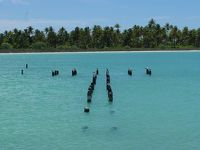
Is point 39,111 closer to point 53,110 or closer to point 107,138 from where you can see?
point 53,110

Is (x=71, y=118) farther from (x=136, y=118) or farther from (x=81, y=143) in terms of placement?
(x=81, y=143)

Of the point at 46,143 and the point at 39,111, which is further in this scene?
the point at 39,111

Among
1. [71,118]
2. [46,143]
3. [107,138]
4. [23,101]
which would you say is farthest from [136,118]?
[23,101]

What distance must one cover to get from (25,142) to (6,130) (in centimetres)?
399

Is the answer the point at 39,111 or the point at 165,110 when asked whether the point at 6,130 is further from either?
the point at 165,110

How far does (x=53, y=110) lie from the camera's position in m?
39.0

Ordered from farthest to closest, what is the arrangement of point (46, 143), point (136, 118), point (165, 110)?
point (165, 110), point (136, 118), point (46, 143)

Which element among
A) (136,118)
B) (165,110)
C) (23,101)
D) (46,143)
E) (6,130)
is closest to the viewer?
(46,143)

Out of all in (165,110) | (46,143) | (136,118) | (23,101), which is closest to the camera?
(46,143)

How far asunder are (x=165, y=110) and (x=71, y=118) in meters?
8.58

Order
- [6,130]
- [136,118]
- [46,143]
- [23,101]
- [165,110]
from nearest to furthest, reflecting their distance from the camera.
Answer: [46,143] → [6,130] → [136,118] → [165,110] → [23,101]

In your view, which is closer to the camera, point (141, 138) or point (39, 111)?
point (141, 138)

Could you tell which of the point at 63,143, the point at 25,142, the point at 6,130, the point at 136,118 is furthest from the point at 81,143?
the point at 136,118

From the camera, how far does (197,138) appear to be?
27.4m
